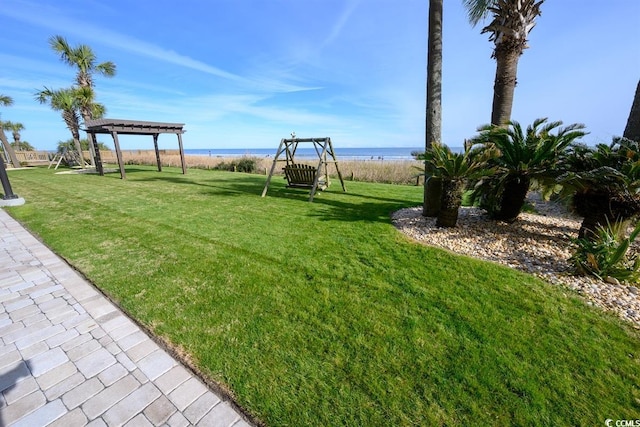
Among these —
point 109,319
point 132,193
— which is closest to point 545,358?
point 109,319

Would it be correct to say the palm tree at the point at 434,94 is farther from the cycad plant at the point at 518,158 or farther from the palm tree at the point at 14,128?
the palm tree at the point at 14,128

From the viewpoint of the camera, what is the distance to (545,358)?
2041mm

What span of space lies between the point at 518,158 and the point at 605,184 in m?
1.24

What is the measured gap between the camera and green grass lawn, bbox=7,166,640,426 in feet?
5.58

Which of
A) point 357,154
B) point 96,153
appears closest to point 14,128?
point 96,153

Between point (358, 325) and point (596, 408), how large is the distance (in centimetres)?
160

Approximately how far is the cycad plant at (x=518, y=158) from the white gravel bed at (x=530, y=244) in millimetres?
437

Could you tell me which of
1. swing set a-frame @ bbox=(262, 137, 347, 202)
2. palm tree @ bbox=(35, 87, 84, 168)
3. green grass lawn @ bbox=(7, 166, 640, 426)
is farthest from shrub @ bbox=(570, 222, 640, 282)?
palm tree @ bbox=(35, 87, 84, 168)

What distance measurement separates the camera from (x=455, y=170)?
441 centimetres

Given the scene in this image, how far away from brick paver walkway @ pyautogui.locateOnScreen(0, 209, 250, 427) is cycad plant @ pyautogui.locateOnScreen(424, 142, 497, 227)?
431cm

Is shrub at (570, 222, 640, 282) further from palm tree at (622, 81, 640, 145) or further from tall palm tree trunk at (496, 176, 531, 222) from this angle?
palm tree at (622, 81, 640, 145)

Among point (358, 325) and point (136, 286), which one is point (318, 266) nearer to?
point (358, 325)

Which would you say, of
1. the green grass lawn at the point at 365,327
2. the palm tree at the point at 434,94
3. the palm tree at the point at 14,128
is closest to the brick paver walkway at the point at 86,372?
the green grass lawn at the point at 365,327

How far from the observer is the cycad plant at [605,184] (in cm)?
314
